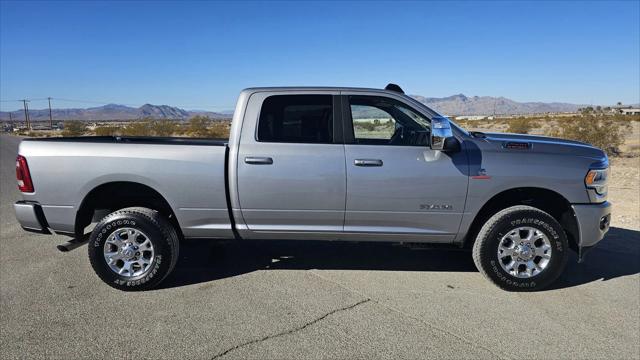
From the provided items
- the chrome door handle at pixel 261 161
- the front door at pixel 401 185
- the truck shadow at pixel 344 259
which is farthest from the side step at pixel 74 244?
the front door at pixel 401 185

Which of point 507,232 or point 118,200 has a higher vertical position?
point 118,200

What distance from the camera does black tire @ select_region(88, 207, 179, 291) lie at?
13.5ft

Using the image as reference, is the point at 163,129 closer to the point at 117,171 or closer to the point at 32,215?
the point at 32,215

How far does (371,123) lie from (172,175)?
6.90 feet

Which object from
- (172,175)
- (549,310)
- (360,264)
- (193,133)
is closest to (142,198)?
(172,175)

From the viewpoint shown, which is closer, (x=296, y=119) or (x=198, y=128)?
(x=296, y=119)

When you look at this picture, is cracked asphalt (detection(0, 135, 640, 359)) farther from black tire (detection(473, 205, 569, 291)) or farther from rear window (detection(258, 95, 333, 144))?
rear window (detection(258, 95, 333, 144))

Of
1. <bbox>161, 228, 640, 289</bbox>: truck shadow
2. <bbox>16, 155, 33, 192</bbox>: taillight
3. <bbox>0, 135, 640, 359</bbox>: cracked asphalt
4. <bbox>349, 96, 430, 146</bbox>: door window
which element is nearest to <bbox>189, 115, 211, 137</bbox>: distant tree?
<bbox>161, 228, 640, 289</bbox>: truck shadow

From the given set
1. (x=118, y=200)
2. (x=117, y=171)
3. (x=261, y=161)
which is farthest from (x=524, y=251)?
(x=118, y=200)

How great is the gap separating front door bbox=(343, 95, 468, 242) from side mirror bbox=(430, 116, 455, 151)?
0.12 m

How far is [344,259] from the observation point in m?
5.05

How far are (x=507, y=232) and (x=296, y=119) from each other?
7.77ft

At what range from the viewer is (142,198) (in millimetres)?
4492

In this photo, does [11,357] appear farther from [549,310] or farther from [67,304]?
[549,310]
